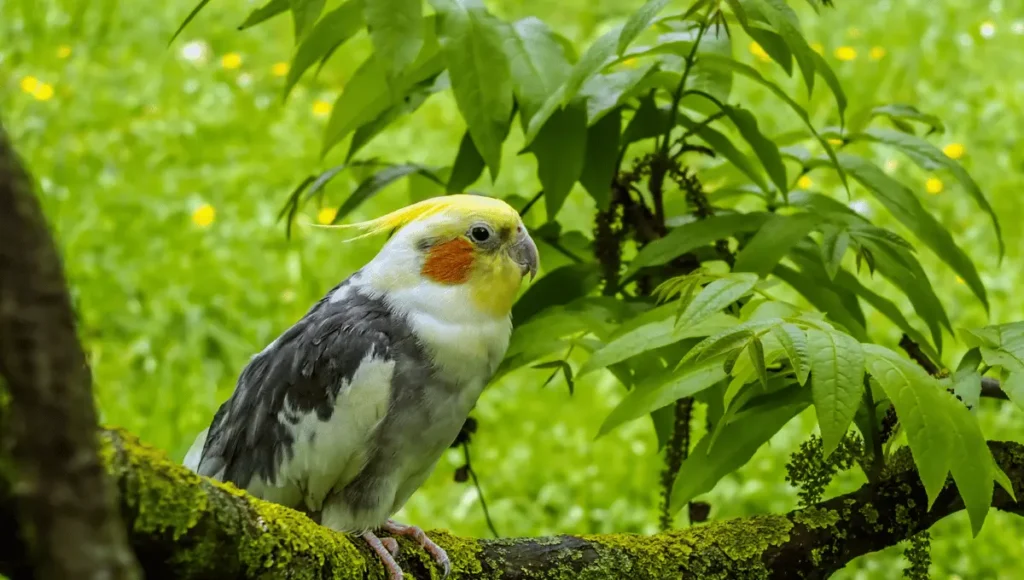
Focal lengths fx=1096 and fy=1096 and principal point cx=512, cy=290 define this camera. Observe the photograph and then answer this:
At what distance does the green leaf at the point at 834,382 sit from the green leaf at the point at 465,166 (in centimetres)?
94

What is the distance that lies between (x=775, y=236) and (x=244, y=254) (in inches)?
130

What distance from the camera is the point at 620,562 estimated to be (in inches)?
72.6

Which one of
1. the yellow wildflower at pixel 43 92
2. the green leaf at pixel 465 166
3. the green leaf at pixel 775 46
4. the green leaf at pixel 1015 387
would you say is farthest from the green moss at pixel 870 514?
the yellow wildflower at pixel 43 92

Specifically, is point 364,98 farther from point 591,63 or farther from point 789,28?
point 789,28

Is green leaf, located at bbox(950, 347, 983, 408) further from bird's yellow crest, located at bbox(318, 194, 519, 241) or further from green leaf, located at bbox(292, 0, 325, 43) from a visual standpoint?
green leaf, located at bbox(292, 0, 325, 43)

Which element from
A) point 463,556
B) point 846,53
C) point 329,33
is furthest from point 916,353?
point 846,53

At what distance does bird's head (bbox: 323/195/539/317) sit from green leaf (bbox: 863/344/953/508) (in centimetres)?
81

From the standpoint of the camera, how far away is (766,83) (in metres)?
2.04

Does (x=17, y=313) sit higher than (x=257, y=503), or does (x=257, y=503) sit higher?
(x=17, y=313)

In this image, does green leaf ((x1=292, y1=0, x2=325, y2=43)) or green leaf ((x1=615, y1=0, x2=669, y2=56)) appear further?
green leaf ((x1=292, y1=0, x2=325, y2=43))

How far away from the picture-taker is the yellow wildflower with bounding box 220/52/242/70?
6.03 meters

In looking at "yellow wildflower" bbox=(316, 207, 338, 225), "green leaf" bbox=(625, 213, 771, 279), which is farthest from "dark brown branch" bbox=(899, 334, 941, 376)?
"yellow wildflower" bbox=(316, 207, 338, 225)

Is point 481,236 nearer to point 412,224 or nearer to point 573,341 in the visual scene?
point 412,224

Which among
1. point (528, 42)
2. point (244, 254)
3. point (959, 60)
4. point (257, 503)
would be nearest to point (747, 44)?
point (959, 60)
